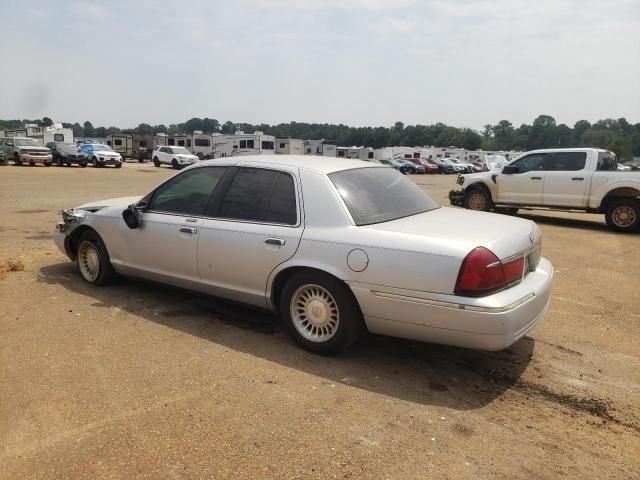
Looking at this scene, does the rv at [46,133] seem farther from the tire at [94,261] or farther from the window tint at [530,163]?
the tire at [94,261]

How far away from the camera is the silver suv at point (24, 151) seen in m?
30.8

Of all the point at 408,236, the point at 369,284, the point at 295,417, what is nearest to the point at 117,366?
the point at 295,417

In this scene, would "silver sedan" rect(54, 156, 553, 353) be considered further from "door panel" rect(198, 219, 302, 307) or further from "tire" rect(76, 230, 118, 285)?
"tire" rect(76, 230, 118, 285)

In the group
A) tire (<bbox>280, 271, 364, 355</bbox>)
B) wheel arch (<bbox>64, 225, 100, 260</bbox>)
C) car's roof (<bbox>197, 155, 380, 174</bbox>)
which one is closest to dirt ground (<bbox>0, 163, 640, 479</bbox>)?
tire (<bbox>280, 271, 364, 355</bbox>)

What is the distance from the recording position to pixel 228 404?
3166 millimetres

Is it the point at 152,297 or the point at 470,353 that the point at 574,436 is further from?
the point at 152,297

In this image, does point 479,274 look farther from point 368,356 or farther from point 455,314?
point 368,356

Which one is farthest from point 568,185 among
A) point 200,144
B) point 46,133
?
point 46,133

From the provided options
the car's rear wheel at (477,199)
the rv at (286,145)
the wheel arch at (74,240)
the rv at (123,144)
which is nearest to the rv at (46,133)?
the rv at (123,144)

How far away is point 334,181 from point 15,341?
9.17 feet

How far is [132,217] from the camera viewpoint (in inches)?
194

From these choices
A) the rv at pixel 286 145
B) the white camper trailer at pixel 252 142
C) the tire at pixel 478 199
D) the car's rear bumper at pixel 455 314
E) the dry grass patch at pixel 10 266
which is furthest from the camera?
the rv at pixel 286 145

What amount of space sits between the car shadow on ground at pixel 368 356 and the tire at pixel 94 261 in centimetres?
25

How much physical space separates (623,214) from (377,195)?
9012mm
